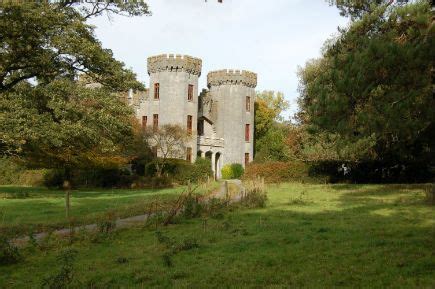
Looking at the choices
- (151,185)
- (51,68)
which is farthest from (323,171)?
(51,68)

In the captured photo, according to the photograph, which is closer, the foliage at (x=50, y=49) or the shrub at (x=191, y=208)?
the shrub at (x=191, y=208)

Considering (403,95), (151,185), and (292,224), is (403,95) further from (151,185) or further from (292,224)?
(151,185)

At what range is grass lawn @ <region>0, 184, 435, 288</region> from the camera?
6.25 metres

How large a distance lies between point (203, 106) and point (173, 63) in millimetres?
6442

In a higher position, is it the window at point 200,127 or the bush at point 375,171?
the window at point 200,127

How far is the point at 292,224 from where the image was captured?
436 inches

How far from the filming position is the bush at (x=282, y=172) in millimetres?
32156

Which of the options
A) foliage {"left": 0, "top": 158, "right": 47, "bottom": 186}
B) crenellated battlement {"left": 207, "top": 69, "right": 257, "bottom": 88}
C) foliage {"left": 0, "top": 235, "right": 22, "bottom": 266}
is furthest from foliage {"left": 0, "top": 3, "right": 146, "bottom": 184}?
crenellated battlement {"left": 207, "top": 69, "right": 257, "bottom": 88}

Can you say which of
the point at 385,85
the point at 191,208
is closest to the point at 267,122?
the point at 191,208

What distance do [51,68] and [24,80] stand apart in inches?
101

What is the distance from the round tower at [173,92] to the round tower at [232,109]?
4078 millimetres

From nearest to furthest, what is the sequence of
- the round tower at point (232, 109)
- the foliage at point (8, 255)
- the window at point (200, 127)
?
1. the foliage at point (8, 255)
2. the round tower at point (232, 109)
3. the window at point (200, 127)

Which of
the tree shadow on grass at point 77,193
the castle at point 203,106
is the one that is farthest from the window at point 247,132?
the tree shadow on grass at point 77,193

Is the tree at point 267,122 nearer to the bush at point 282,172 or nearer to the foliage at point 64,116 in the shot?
the bush at point 282,172
